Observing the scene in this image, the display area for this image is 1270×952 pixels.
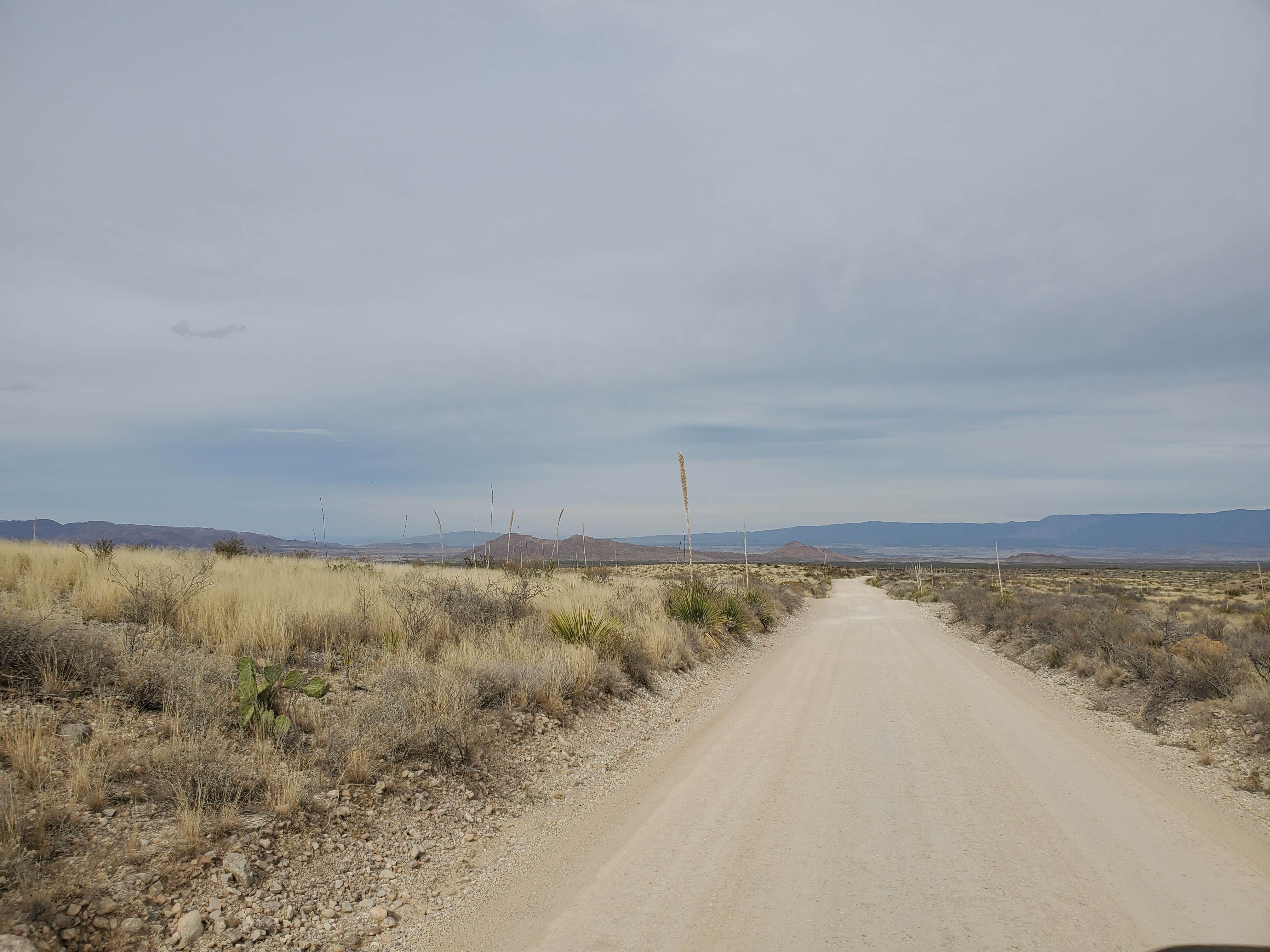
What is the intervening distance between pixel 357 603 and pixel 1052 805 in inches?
364

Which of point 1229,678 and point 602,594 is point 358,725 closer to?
point 1229,678

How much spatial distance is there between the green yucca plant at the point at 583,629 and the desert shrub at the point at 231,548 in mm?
11634

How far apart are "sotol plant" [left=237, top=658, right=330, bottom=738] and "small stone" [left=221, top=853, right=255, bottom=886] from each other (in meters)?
1.62

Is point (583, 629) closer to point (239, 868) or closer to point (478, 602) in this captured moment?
point (478, 602)

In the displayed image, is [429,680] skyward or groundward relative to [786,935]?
skyward

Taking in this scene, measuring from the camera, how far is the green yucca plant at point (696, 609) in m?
16.2

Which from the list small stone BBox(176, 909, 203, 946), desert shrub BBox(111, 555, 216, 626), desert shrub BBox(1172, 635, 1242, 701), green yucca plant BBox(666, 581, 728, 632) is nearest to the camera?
small stone BBox(176, 909, 203, 946)

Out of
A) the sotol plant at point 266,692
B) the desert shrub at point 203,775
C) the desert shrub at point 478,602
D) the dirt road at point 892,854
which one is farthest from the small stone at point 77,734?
the desert shrub at point 478,602

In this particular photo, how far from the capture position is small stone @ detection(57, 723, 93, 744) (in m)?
5.08

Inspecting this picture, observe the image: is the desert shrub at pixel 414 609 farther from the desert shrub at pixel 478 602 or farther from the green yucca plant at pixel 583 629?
the green yucca plant at pixel 583 629

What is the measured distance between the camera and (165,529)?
65.5 metres

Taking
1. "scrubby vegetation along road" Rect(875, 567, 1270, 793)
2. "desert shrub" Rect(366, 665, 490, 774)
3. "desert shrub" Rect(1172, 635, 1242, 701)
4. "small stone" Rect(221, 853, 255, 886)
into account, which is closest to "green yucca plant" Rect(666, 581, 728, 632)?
"scrubby vegetation along road" Rect(875, 567, 1270, 793)

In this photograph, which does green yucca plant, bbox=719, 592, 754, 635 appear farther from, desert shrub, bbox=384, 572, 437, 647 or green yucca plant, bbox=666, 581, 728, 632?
desert shrub, bbox=384, 572, 437, 647

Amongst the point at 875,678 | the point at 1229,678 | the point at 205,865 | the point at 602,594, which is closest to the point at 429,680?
the point at 205,865
